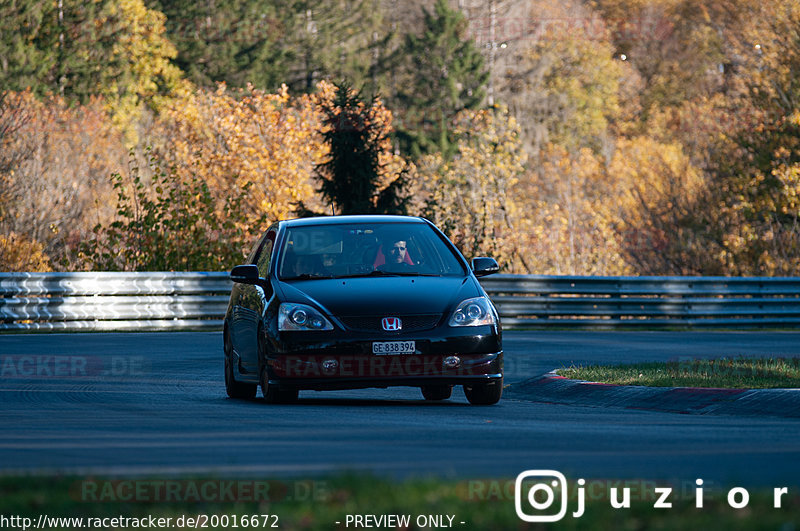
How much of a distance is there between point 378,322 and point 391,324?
0.11 metres

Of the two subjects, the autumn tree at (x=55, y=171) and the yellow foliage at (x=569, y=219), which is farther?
the yellow foliage at (x=569, y=219)

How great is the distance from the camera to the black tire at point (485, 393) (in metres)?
13.6

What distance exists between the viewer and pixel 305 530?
19.8ft

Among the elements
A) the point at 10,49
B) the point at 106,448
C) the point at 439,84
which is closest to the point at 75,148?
the point at 10,49

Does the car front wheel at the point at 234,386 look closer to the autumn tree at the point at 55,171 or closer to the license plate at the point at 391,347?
the license plate at the point at 391,347

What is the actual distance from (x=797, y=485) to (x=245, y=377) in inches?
299

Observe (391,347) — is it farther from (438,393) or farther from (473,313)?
(438,393)

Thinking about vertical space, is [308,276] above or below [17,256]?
above

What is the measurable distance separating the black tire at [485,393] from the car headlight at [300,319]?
145 centimetres

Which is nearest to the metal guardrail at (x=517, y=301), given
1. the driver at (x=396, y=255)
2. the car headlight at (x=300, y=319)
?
the driver at (x=396, y=255)

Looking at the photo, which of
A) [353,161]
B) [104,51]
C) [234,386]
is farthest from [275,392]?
[104,51]

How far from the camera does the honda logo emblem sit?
1303 cm

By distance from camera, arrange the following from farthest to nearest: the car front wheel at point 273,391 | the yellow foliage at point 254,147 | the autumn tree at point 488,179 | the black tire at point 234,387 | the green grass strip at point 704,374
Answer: the yellow foliage at point 254,147, the autumn tree at point 488,179, the black tire at point 234,387, the green grass strip at point 704,374, the car front wheel at point 273,391

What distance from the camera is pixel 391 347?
42.6 ft
